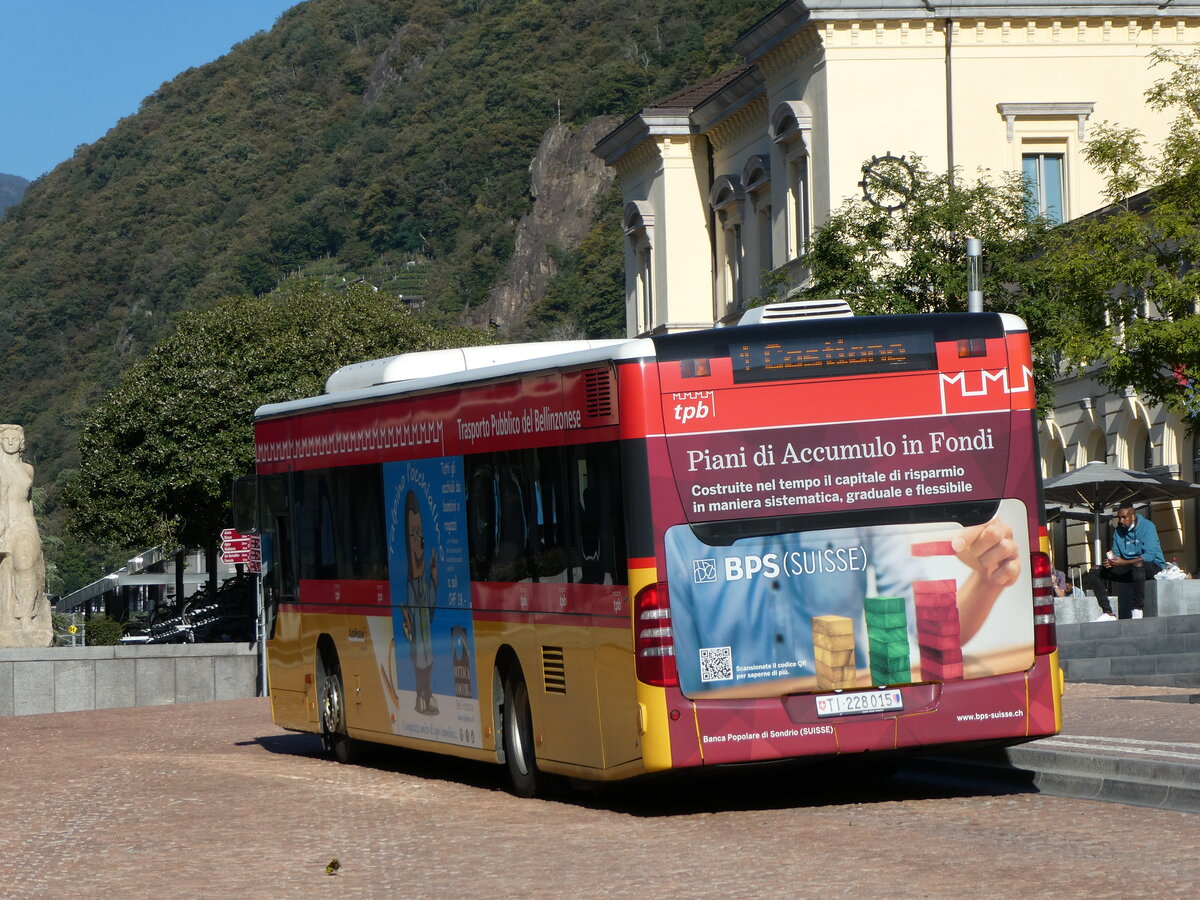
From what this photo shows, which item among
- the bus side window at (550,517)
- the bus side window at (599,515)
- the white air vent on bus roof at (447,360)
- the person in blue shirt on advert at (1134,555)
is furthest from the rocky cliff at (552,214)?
the bus side window at (599,515)

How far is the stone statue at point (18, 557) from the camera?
30.8 meters

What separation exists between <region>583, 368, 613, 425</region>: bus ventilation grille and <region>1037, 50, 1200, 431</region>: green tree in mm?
18147

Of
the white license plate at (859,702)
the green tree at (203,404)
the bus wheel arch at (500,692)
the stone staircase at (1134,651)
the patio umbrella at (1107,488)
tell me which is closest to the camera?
the white license plate at (859,702)

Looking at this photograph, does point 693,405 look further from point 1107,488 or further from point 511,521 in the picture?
point 1107,488

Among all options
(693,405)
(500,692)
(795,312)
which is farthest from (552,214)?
(693,405)

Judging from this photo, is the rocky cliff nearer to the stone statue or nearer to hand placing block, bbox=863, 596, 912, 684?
the stone statue

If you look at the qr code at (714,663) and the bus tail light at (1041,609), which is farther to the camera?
the bus tail light at (1041,609)

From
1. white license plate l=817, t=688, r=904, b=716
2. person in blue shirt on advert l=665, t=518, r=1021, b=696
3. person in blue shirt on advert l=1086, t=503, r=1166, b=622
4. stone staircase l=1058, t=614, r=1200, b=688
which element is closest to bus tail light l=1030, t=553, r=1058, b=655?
person in blue shirt on advert l=665, t=518, r=1021, b=696

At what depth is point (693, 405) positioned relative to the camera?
12.3 meters

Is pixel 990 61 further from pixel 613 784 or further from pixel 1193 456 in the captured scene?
pixel 613 784

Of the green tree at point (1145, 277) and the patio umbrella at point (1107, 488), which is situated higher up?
the green tree at point (1145, 277)

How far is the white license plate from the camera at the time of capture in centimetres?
1228

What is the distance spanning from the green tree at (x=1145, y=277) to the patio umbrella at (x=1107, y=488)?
330cm

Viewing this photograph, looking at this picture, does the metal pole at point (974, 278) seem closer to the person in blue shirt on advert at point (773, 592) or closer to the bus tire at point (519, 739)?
the bus tire at point (519, 739)
